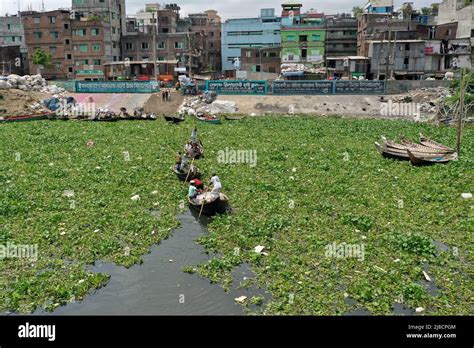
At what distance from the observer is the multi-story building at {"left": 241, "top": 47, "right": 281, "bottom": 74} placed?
7438cm

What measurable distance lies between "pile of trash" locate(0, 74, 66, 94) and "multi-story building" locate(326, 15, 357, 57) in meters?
46.8

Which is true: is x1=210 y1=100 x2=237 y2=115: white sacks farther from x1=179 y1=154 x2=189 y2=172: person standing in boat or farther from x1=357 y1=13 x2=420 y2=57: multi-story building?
x1=357 y1=13 x2=420 y2=57: multi-story building

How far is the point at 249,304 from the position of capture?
9.85 metres

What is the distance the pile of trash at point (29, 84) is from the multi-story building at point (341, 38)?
153ft

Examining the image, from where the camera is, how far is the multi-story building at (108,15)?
7338 centimetres

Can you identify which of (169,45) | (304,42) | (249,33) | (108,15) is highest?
(108,15)

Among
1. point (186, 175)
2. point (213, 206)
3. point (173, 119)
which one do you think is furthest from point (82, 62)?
point (213, 206)

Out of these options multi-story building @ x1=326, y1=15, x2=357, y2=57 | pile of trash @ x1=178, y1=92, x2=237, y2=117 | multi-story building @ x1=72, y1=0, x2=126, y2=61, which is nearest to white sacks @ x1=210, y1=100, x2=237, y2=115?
pile of trash @ x1=178, y1=92, x2=237, y2=117

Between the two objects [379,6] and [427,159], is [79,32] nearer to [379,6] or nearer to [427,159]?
[379,6]

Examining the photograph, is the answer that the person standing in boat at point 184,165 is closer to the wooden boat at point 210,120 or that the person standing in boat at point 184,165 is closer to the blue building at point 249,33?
the wooden boat at point 210,120

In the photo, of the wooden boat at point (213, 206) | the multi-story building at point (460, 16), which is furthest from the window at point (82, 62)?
the wooden boat at point (213, 206)

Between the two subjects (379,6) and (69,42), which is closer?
(69,42)

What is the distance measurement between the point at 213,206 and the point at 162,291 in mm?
5118

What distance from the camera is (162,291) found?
1056cm
